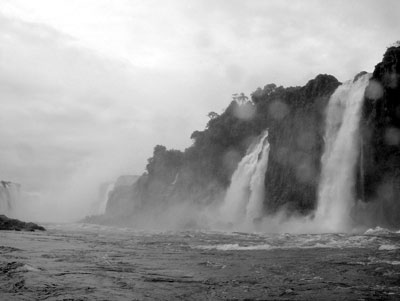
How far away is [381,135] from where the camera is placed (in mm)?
38875

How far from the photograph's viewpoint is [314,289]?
8.59 metres

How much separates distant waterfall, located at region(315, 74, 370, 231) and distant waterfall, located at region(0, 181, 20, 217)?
95.5m

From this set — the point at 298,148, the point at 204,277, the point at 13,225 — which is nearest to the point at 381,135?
the point at 298,148

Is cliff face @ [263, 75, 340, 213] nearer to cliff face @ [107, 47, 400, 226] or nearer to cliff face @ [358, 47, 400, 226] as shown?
cliff face @ [107, 47, 400, 226]

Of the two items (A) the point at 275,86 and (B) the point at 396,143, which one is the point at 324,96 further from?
(A) the point at 275,86

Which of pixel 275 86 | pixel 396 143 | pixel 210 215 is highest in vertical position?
pixel 275 86

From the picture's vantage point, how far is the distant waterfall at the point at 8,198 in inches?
4400

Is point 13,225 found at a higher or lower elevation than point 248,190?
lower

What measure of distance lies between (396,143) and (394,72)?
671 centimetres

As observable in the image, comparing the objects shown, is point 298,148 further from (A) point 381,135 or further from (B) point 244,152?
(B) point 244,152

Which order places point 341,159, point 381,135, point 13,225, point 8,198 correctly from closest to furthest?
point 13,225, point 381,135, point 341,159, point 8,198

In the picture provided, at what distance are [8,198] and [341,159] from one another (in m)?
102

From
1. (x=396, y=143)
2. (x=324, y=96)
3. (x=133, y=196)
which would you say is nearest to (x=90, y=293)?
(x=396, y=143)

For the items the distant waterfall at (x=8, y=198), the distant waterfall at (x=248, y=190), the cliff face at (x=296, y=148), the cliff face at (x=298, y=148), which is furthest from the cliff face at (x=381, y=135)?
the distant waterfall at (x=8, y=198)
